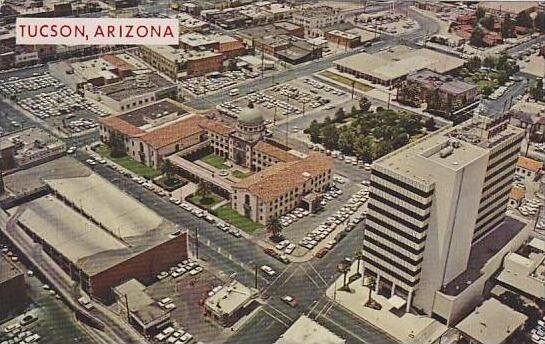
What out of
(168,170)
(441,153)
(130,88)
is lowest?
(168,170)

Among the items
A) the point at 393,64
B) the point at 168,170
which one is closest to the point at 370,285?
the point at 168,170

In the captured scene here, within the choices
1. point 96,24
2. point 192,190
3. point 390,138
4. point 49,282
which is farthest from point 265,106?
point 96,24

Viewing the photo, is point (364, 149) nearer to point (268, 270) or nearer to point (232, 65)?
point (268, 270)

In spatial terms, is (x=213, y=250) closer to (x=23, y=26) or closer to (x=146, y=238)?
(x=146, y=238)

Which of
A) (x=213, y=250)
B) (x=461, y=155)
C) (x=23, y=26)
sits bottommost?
(x=213, y=250)

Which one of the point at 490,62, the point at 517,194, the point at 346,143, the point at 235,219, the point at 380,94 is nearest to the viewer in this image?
the point at 235,219

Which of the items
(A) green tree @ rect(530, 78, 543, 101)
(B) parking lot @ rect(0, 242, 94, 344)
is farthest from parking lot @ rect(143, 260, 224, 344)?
(A) green tree @ rect(530, 78, 543, 101)
